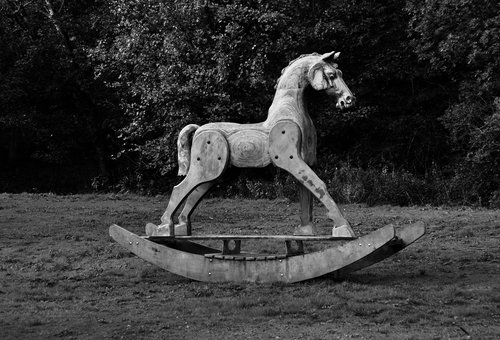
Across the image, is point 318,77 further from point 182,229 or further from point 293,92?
point 182,229

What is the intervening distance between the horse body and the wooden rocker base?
400 mm

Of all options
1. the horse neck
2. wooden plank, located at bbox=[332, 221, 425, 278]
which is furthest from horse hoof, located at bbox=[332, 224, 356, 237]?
the horse neck

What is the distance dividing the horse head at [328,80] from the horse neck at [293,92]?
5.8 inches

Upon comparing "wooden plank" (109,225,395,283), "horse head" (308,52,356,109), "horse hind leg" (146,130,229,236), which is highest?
"horse head" (308,52,356,109)


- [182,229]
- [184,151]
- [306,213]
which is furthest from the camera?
[184,151]

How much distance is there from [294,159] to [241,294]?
208 centimetres

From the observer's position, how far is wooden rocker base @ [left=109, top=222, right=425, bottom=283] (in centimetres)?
1342

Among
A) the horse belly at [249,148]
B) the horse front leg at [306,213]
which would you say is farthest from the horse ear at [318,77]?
the horse front leg at [306,213]

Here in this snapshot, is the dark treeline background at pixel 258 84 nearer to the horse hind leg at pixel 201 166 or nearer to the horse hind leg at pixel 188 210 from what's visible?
the horse hind leg at pixel 188 210

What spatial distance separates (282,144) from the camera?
14148mm

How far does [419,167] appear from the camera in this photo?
31.2 meters

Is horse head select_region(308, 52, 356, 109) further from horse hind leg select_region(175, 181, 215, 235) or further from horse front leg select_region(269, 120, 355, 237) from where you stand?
horse hind leg select_region(175, 181, 215, 235)

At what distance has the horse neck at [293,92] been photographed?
47.2 ft

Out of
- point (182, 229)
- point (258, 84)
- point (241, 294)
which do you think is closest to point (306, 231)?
point (241, 294)
